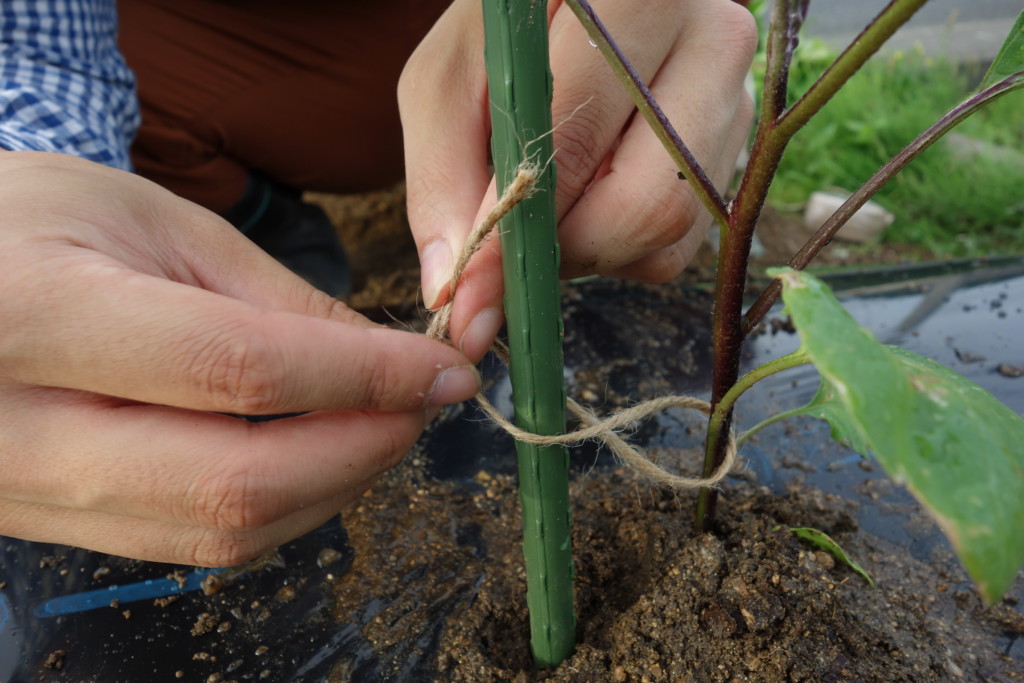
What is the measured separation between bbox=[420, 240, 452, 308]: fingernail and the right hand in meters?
0.08

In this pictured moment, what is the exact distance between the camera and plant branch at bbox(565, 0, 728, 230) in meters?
0.55

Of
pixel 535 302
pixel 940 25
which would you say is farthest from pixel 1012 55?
pixel 940 25

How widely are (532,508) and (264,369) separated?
29cm

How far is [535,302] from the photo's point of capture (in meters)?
0.62

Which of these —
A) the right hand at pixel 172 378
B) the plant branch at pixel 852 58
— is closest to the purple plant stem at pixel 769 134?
the plant branch at pixel 852 58

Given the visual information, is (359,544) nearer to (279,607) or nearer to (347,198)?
(279,607)

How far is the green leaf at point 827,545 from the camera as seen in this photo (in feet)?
2.64

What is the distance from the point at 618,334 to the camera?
1.36 m

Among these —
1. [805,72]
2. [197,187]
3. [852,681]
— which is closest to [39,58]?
[197,187]

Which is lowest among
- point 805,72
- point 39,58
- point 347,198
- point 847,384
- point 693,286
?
point 347,198

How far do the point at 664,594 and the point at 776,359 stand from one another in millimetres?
337

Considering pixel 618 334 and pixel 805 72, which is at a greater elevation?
pixel 805 72

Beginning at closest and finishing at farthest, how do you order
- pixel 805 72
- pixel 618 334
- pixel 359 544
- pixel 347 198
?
pixel 359 544 → pixel 618 334 → pixel 347 198 → pixel 805 72

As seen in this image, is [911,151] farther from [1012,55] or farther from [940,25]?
[940,25]
